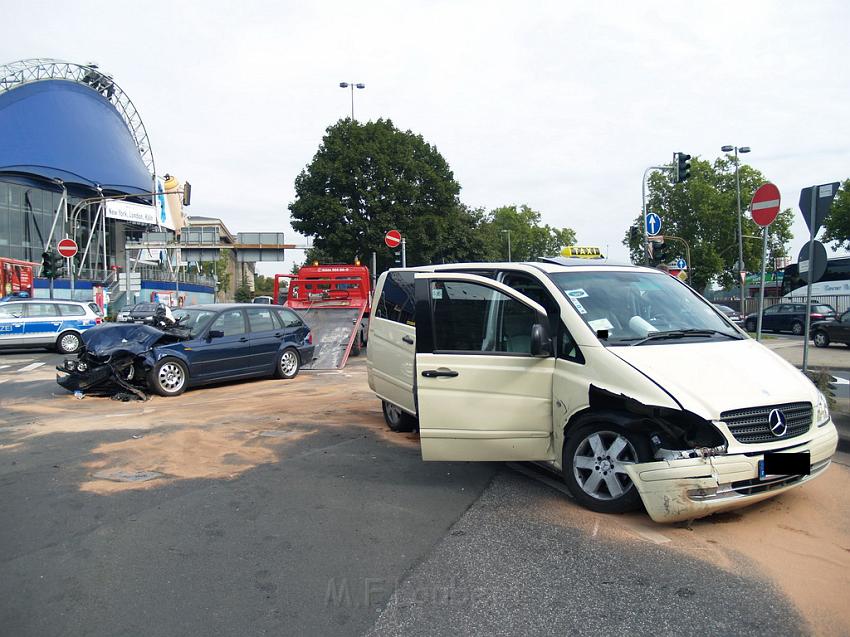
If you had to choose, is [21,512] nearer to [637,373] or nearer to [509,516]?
[509,516]

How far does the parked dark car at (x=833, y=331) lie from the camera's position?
18.8m

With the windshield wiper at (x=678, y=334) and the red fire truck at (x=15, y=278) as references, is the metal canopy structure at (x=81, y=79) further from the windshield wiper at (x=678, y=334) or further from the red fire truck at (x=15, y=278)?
the windshield wiper at (x=678, y=334)

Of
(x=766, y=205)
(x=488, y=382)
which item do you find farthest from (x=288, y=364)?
(x=766, y=205)

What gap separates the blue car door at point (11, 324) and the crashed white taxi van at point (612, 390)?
16.8 m

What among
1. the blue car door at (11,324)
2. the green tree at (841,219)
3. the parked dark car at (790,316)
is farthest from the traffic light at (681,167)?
the green tree at (841,219)

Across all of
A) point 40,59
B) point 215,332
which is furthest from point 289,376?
point 40,59

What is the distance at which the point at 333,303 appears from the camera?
1584 centimetres

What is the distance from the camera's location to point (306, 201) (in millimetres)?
32219

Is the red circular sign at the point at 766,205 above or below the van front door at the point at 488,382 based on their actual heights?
above

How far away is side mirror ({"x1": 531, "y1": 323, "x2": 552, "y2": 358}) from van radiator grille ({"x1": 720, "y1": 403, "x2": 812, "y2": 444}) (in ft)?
4.20

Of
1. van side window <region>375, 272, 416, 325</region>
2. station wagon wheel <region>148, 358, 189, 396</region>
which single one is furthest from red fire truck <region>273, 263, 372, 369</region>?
van side window <region>375, 272, 416, 325</region>

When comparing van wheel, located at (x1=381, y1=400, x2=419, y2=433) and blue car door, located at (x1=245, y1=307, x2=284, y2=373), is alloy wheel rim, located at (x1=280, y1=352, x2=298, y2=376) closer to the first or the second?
blue car door, located at (x1=245, y1=307, x2=284, y2=373)

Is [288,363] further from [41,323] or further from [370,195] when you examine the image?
[370,195]

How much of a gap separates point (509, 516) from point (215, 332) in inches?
300
